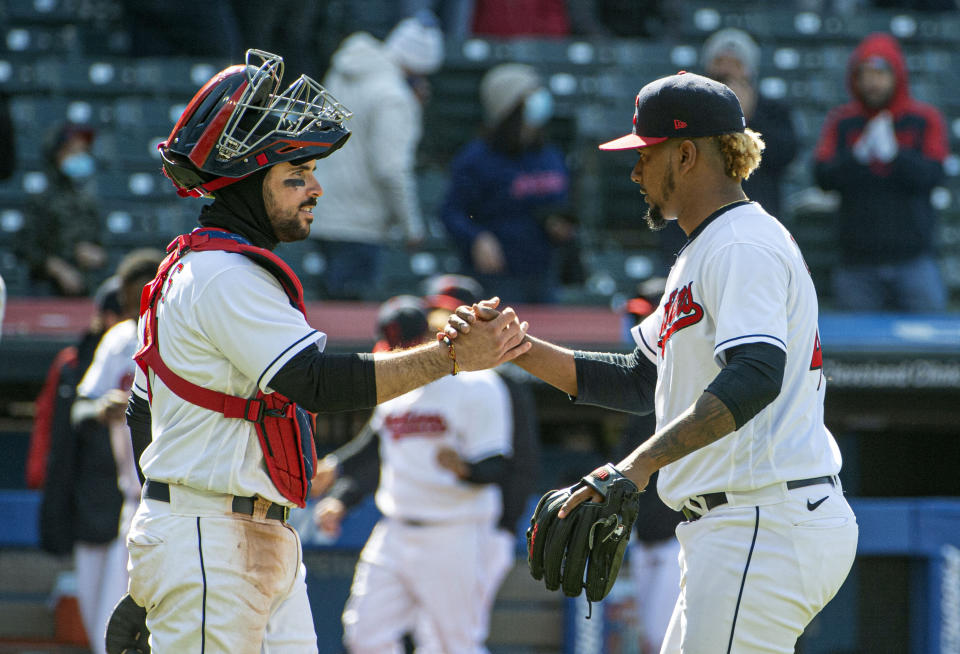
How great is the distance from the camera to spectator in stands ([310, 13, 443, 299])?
23.4ft

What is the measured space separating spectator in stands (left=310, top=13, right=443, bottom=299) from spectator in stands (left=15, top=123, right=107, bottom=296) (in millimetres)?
1302

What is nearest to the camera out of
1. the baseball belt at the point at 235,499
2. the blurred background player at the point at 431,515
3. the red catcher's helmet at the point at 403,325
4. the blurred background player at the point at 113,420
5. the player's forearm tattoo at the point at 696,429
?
the player's forearm tattoo at the point at 696,429

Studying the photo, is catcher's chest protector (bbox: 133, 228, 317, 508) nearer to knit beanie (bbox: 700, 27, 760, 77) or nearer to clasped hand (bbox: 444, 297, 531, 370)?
clasped hand (bbox: 444, 297, 531, 370)

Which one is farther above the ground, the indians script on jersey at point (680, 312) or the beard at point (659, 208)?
the beard at point (659, 208)

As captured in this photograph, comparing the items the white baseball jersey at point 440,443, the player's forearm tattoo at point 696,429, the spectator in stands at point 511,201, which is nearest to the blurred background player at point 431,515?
the white baseball jersey at point 440,443

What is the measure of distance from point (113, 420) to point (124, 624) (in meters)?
2.24

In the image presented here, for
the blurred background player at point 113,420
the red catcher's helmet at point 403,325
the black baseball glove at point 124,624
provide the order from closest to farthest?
the black baseball glove at point 124,624
the blurred background player at point 113,420
the red catcher's helmet at point 403,325

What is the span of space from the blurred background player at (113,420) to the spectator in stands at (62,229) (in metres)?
1.86

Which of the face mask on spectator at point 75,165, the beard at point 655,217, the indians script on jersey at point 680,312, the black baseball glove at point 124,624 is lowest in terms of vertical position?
the black baseball glove at point 124,624

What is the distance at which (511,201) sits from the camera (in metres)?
7.01

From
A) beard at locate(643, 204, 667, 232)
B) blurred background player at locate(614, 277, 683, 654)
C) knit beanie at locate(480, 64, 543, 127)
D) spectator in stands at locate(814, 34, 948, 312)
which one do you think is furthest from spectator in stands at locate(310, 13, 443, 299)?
beard at locate(643, 204, 667, 232)

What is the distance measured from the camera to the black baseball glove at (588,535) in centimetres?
263

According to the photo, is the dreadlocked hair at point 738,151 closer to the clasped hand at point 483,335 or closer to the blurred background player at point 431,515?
the clasped hand at point 483,335

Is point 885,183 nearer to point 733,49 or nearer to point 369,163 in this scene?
point 733,49
